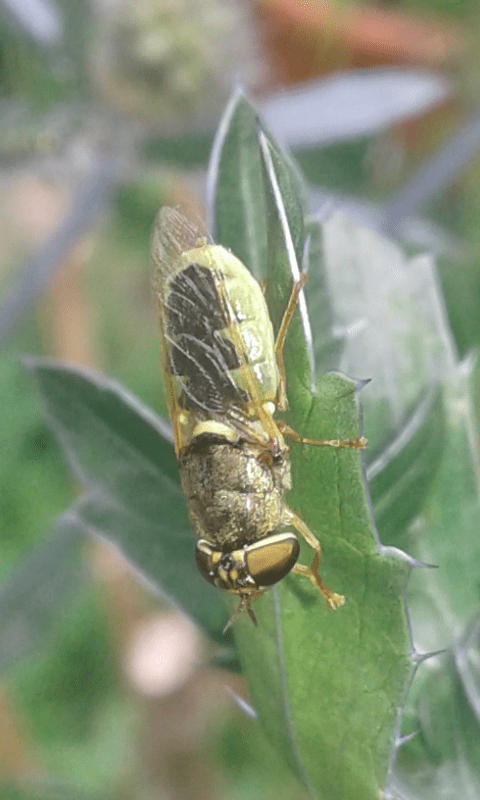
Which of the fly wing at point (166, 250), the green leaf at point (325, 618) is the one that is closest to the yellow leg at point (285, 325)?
the green leaf at point (325, 618)

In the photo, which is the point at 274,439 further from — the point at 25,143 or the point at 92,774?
the point at 92,774

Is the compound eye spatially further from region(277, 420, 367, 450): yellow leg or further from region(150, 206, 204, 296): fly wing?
region(150, 206, 204, 296): fly wing

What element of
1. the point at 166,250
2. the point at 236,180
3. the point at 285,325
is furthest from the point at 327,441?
the point at 166,250

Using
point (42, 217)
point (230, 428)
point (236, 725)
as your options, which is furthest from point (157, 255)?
point (42, 217)

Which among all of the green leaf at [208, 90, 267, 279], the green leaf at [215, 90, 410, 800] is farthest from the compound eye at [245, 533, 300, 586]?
the green leaf at [208, 90, 267, 279]

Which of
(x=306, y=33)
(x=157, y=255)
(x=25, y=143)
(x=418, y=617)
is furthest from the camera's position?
(x=306, y=33)

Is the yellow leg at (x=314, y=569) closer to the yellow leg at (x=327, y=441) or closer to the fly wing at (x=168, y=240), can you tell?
the yellow leg at (x=327, y=441)
